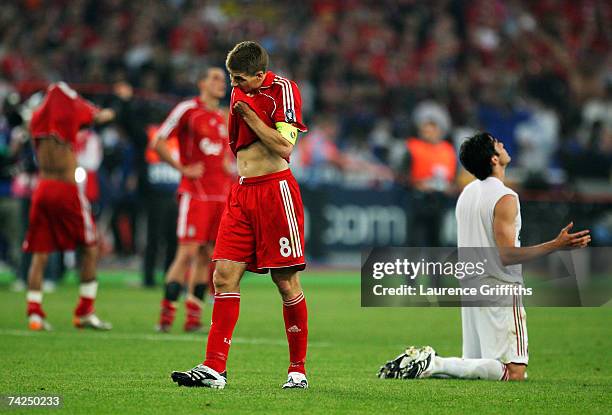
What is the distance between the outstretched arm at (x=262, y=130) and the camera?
24.8ft

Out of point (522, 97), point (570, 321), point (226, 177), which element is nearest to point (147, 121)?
point (226, 177)

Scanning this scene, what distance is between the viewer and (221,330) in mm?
7598

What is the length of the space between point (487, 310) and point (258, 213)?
2059 millimetres

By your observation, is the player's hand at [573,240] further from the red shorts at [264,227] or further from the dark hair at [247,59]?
the dark hair at [247,59]

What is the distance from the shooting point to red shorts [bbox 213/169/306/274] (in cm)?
771

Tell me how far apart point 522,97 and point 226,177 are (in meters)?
14.5

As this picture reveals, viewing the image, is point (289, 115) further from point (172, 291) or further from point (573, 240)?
point (172, 291)

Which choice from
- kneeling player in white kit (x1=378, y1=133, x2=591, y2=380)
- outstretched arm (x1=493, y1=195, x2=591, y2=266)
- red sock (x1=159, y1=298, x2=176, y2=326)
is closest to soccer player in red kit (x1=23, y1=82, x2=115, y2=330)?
red sock (x1=159, y1=298, x2=176, y2=326)

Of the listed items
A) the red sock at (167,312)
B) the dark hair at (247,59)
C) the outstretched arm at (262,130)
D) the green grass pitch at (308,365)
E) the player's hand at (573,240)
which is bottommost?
the green grass pitch at (308,365)

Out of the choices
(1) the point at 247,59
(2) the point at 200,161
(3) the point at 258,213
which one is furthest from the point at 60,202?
(1) the point at 247,59

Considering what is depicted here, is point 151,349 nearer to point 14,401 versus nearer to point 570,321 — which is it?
point 14,401
